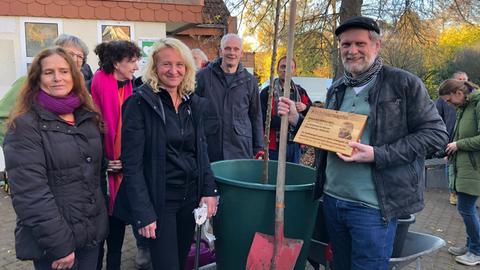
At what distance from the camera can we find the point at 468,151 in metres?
3.97

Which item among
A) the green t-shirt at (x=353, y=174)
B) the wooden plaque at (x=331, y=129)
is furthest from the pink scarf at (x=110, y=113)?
the green t-shirt at (x=353, y=174)

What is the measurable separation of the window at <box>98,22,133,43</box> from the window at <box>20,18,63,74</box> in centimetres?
57

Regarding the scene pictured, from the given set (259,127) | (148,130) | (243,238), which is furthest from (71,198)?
(259,127)

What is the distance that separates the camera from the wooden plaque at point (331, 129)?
6.80 ft

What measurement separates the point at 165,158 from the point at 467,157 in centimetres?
311

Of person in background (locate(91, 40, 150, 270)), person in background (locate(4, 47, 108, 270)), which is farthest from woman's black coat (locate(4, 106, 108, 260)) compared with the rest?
person in background (locate(91, 40, 150, 270))

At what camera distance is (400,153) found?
78.2 inches

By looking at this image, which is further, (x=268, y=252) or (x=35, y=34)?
(x=35, y=34)

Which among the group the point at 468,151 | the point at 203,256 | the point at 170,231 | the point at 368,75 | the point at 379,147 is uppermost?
the point at 368,75

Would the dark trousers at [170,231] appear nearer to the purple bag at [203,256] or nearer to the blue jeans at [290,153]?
the purple bag at [203,256]

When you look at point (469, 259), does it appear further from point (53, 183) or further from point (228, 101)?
point (53, 183)

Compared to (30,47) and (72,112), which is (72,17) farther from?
(72,112)

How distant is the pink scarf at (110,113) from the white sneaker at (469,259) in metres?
3.29

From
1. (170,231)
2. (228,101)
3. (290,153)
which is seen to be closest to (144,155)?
(170,231)
